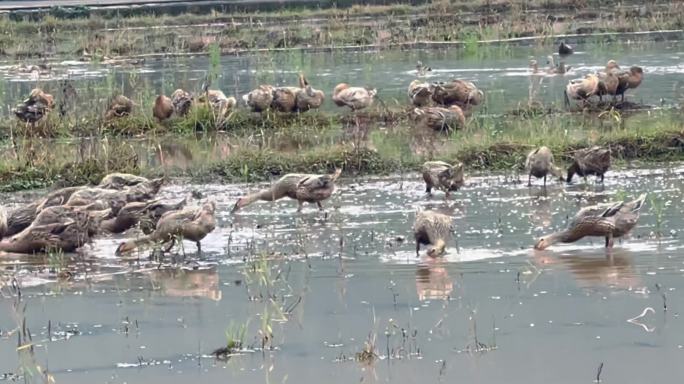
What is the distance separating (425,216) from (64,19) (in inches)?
1169

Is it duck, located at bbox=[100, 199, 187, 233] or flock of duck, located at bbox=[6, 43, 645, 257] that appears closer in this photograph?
flock of duck, located at bbox=[6, 43, 645, 257]

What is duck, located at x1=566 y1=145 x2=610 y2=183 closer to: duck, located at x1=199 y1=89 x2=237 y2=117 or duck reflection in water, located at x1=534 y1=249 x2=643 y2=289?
duck reflection in water, located at x1=534 y1=249 x2=643 y2=289

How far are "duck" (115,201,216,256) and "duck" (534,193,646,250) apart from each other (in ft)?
7.66

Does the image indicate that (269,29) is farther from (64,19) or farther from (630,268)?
(630,268)

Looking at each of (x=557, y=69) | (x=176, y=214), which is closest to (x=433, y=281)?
(x=176, y=214)

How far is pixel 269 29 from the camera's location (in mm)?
34812

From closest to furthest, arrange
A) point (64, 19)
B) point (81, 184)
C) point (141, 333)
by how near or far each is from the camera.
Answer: point (141, 333), point (81, 184), point (64, 19)

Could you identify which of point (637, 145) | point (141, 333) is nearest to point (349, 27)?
point (637, 145)

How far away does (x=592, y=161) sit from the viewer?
1376 centimetres

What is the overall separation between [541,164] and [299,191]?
2210 mm

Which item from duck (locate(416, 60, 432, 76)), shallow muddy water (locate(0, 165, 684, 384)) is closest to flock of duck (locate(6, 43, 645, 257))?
shallow muddy water (locate(0, 165, 684, 384))

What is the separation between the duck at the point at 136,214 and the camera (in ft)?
39.3

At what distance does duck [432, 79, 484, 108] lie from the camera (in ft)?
61.1

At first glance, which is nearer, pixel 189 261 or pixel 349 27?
pixel 189 261
